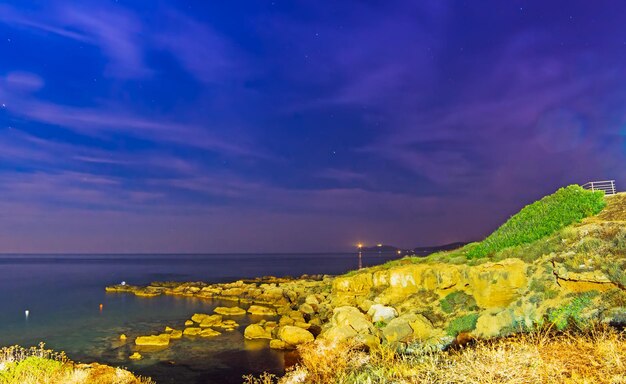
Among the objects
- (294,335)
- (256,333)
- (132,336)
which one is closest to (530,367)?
(294,335)

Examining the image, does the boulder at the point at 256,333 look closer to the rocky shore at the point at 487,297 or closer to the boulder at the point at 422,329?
the rocky shore at the point at 487,297

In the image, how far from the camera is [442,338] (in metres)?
17.9

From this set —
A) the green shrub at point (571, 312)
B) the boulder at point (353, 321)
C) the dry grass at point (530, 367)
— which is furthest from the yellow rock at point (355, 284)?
the dry grass at point (530, 367)

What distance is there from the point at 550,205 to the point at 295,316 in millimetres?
22354

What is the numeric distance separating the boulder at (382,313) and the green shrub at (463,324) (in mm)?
4698

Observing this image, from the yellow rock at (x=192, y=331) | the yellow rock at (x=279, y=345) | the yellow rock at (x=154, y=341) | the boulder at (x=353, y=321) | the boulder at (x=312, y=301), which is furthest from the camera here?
the boulder at (x=312, y=301)

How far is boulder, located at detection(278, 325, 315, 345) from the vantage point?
87.7 feet

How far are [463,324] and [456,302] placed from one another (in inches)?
111

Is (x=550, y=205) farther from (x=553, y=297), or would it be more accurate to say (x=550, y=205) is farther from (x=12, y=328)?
(x=12, y=328)

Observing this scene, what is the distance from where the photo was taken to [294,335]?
27.1 metres

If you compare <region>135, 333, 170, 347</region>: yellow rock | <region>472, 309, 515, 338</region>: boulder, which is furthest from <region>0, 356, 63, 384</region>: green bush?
<region>472, 309, 515, 338</region>: boulder

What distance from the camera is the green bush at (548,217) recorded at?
76.5 feet

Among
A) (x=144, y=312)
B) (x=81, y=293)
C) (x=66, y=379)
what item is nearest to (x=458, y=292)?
(x=66, y=379)

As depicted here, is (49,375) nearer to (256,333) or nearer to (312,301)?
(256,333)
